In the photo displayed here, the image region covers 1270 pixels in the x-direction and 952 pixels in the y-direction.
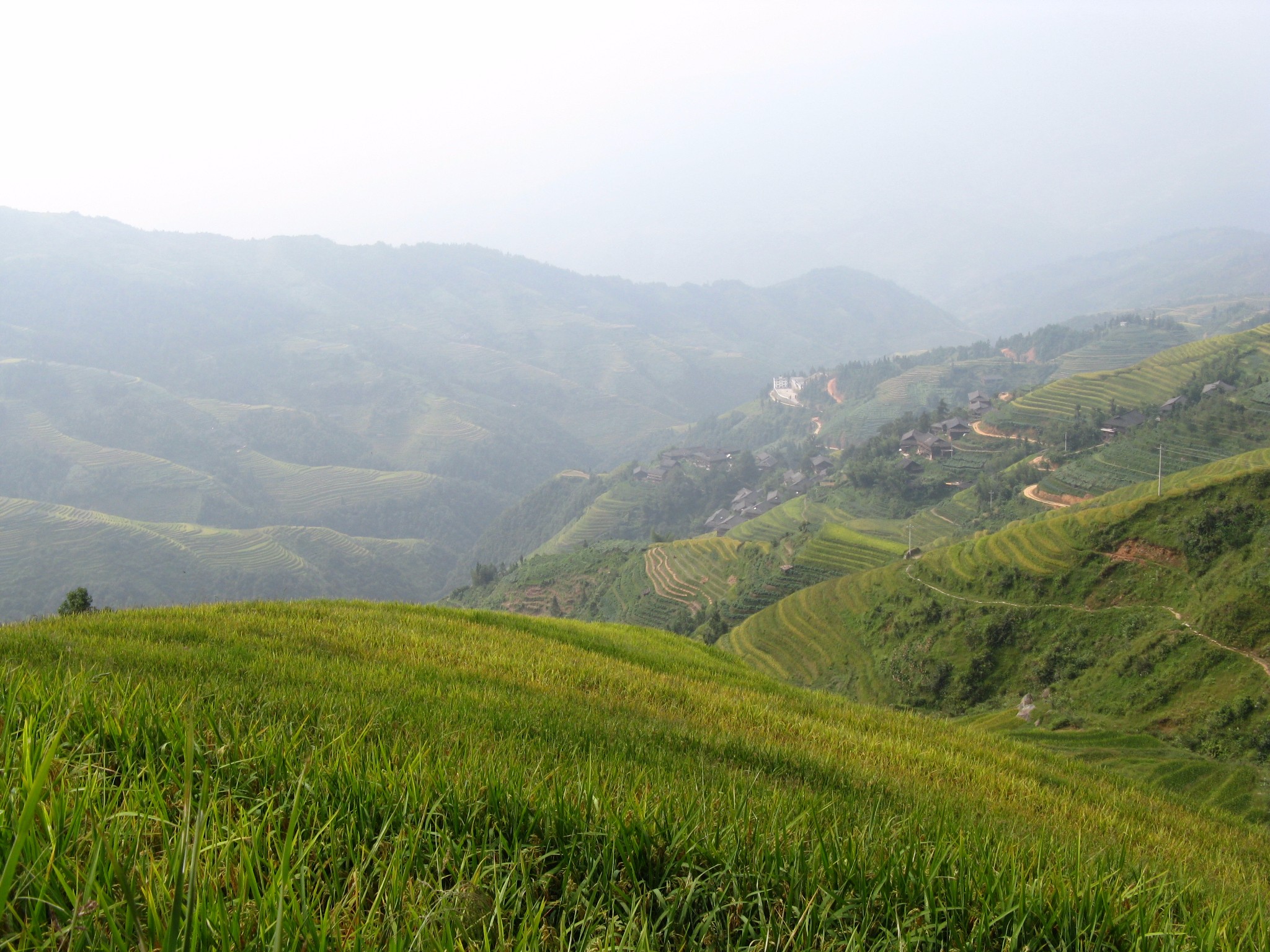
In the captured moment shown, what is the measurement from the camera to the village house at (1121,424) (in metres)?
61.7

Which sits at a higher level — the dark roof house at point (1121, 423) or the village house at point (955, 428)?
the dark roof house at point (1121, 423)

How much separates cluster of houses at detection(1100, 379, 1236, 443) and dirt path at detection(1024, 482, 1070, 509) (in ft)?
32.7

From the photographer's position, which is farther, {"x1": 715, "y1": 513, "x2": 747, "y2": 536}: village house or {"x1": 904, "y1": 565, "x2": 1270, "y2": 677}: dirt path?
{"x1": 715, "y1": 513, "x2": 747, "y2": 536}: village house

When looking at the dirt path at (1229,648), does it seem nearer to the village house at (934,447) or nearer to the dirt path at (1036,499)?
the dirt path at (1036,499)

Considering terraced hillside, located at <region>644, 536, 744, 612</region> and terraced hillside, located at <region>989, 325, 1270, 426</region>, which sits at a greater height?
terraced hillside, located at <region>989, 325, 1270, 426</region>

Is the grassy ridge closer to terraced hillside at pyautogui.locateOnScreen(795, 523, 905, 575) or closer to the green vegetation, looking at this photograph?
terraced hillside at pyautogui.locateOnScreen(795, 523, 905, 575)

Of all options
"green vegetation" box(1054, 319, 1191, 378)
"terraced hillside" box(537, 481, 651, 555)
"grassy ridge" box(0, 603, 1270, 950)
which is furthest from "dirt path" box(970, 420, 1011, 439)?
"grassy ridge" box(0, 603, 1270, 950)

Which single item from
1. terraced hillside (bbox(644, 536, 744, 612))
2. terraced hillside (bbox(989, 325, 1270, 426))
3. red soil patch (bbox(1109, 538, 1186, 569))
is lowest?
terraced hillside (bbox(644, 536, 744, 612))

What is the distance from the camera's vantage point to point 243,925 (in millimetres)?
1074

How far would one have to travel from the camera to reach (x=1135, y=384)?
77.8m

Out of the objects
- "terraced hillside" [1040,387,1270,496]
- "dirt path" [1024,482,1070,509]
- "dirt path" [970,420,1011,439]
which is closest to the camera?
"terraced hillside" [1040,387,1270,496]

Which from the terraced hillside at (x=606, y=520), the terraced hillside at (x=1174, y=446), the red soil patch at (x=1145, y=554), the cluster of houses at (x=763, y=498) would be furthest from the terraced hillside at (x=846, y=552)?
the terraced hillside at (x=606, y=520)

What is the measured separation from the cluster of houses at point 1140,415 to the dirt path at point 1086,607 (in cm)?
3703

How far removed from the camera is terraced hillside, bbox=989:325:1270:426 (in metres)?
71.9
